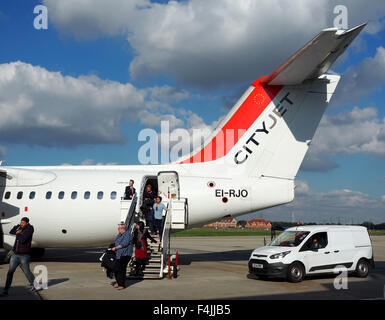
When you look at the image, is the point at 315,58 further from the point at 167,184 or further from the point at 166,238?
the point at 166,238

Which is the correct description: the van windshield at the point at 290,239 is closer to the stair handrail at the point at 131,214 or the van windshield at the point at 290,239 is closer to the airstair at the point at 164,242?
the airstair at the point at 164,242

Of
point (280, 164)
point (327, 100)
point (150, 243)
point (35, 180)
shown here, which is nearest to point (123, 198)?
point (150, 243)

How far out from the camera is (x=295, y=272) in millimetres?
11219

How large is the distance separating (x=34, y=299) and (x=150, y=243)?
5466 millimetres

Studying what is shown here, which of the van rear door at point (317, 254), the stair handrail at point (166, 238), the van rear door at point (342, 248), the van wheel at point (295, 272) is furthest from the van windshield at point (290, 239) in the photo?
the stair handrail at point (166, 238)

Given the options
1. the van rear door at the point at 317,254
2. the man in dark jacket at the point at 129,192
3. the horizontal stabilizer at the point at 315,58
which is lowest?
the van rear door at the point at 317,254

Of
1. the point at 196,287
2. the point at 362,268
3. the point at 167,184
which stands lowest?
the point at 196,287

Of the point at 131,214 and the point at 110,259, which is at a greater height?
the point at 131,214

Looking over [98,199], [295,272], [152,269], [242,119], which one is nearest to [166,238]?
[152,269]

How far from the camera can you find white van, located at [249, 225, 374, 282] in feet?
36.8

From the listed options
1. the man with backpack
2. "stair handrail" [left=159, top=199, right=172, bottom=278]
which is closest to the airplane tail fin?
"stair handrail" [left=159, top=199, right=172, bottom=278]

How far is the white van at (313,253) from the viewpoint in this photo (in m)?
11.2

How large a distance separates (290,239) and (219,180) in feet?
10.9

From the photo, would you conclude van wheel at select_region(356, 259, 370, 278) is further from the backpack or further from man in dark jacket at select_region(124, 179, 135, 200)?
man in dark jacket at select_region(124, 179, 135, 200)
